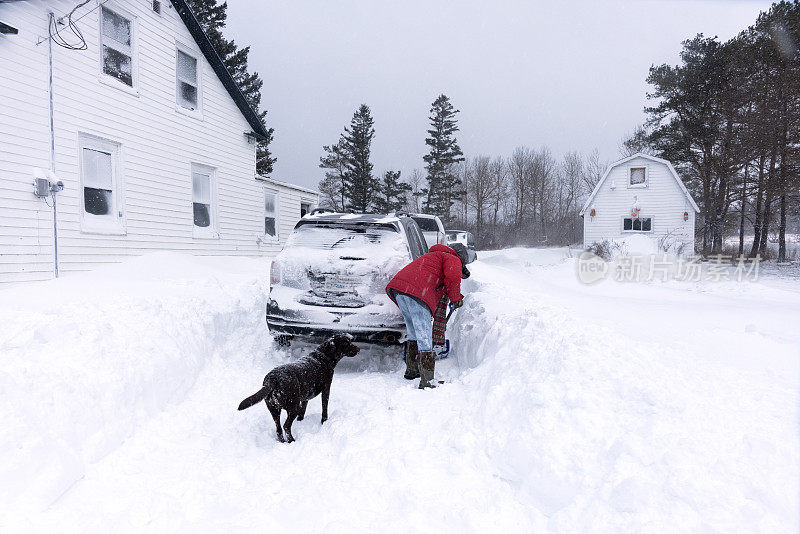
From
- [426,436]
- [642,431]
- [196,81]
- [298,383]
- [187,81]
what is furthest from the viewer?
[196,81]

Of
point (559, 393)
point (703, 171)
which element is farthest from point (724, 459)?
point (703, 171)

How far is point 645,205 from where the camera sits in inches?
936

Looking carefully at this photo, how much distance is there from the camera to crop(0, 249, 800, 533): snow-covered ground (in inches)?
92.0

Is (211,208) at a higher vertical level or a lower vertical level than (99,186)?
lower

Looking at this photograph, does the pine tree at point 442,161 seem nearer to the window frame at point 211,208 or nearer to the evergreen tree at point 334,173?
the evergreen tree at point 334,173

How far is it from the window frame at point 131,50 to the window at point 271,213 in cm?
545

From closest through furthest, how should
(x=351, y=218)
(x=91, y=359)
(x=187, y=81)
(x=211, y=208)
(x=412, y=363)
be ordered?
(x=91, y=359), (x=412, y=363), (x=351, y=218), (x=187, y=81), (x=211, y=208)

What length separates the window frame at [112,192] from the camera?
853cm

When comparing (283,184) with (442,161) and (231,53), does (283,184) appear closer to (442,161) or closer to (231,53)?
(231,53)

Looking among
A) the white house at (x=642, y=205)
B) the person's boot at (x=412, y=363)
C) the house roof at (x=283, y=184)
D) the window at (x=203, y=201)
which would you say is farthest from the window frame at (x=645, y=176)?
the person's boot at (x=412, y=363)

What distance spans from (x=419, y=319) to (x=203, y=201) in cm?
960

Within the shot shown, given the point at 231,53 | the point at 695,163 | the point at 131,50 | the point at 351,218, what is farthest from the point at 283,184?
the point at 695,163

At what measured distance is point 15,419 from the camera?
9.40 feet

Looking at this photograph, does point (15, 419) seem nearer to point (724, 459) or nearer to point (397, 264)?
→ point (397, 264)
